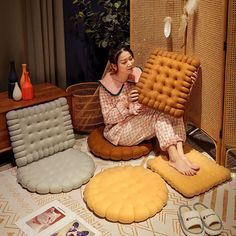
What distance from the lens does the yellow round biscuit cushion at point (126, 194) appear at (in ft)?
7.50

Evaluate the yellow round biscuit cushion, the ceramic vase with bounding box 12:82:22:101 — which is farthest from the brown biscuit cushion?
the ceramic vase with bounding box 12:82:22:101

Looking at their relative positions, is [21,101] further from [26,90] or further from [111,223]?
[111,223]

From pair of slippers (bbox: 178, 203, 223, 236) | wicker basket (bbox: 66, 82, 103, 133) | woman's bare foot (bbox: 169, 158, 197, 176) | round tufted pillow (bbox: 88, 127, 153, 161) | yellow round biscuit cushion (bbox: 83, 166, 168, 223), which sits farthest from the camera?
wicker basket (bbox: 66, 82, 103, 133)

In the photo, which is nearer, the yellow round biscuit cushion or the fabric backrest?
the yellow round biscuit cushion

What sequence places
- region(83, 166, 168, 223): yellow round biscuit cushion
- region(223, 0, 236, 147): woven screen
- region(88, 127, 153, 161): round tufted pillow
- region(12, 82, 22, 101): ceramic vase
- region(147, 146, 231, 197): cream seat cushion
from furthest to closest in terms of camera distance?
1. region(88, 127, 153, 161): round tufted pillow
2. region(12, 82, 22, 101): ceramic vase
3. region(147, 146, 231, 197): cream seat cushion
4. region(223, 0, 236, 147): woven screen
5. region(83, 166, 168, 223): yellow round biscuit cushion

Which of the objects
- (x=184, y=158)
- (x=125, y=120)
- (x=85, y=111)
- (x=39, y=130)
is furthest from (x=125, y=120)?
(x=39, y=130)

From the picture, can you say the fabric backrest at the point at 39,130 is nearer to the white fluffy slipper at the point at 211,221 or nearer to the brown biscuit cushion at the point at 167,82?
the brown biscuit cushion at the point at 167,82

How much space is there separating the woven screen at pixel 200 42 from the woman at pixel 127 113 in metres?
0.21

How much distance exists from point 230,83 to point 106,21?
3.96 feet

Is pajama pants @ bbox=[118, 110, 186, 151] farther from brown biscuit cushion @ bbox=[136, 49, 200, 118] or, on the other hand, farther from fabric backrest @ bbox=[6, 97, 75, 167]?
fabric backrest @ bbox=[6, 97, 75, 167]

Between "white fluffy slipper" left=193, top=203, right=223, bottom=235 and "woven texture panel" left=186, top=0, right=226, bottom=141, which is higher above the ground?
"woven texture panel" left=186, top=0, right=226, bottom=141

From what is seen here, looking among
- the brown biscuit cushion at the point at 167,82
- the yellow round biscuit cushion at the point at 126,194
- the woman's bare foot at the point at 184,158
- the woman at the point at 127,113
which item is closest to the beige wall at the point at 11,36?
the woman at the point at 127,113

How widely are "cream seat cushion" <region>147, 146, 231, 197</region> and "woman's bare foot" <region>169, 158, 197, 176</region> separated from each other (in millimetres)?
23

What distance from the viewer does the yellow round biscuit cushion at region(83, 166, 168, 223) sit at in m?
2.29
